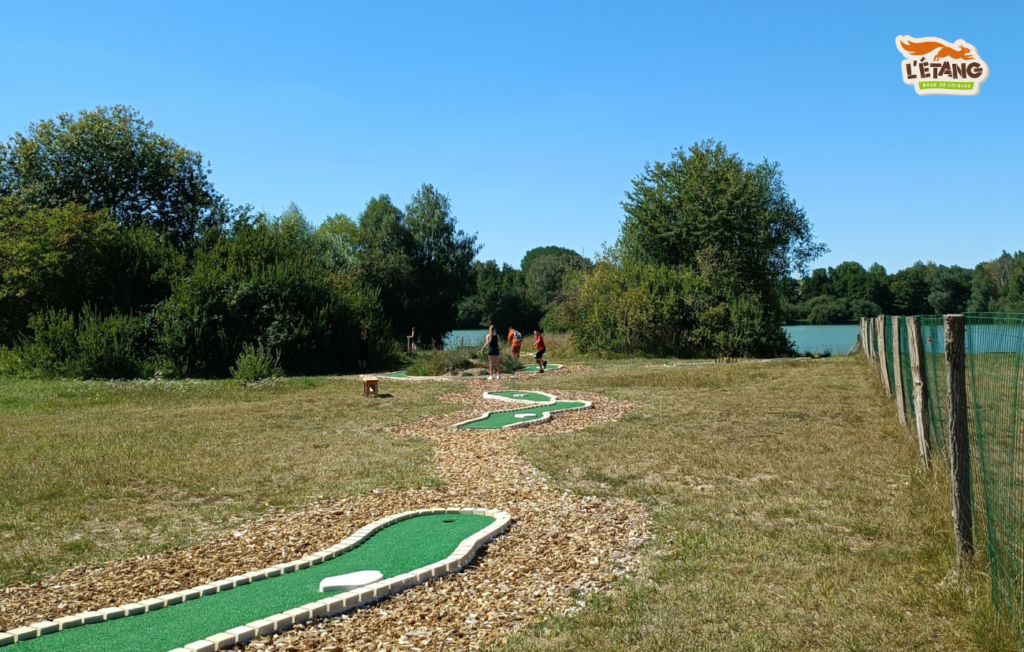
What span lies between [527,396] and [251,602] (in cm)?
1190

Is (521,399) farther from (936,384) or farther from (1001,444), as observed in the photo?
(1001,444)

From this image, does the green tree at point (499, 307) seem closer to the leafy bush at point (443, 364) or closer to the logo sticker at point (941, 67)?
the leafy bush at point (443, 364)

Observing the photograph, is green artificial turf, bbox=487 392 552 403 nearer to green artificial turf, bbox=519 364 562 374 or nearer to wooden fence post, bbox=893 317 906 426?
green artificial turf, bbox=519 364 562 374

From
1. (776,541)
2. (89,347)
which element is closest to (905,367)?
(776,541)

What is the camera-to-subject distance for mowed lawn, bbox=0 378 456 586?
6590 mm

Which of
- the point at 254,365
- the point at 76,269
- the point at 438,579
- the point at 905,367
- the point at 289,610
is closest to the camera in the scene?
the point at 289,610

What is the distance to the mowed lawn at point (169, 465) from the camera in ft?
21.6

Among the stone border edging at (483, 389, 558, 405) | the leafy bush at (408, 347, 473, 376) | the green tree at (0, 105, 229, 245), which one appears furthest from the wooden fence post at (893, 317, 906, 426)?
the green tree at (0, 105, 229, 245)

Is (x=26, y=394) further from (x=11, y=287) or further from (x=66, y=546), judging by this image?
(x=66, y=546)

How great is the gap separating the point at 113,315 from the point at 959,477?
2442 centimetres

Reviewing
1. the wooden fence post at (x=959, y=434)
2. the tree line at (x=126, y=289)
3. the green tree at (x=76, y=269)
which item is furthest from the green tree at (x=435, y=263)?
A: the wooden fence post at (x=959, y=434)

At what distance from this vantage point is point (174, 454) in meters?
10.0

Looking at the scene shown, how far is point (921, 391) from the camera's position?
292 inches

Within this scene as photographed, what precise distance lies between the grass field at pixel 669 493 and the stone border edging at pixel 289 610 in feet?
3.57
